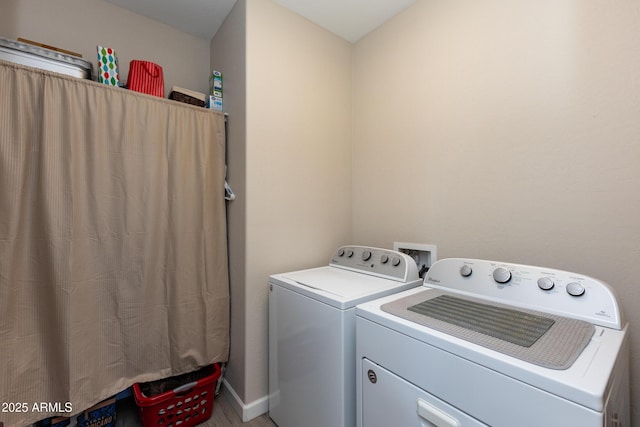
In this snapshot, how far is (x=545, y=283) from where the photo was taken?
3.22 ft

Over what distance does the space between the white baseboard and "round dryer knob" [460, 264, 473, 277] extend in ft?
4.41

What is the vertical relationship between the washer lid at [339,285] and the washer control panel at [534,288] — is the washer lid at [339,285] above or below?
below

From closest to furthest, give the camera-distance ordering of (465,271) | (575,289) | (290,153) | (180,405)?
(575,289), (465,271), (180,405), (290,153)

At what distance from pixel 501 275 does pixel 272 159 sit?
51.7 inches

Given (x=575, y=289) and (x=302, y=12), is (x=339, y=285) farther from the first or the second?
(x=302, y=12)

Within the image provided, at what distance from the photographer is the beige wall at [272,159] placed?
156 cm

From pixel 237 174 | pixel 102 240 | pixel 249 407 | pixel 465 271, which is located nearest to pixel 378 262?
pixel 465 271

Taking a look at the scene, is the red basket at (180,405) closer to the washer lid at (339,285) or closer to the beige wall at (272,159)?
the beige wall at (272,159)

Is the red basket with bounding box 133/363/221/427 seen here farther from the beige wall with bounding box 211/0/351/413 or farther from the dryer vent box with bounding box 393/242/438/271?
the dryer vent box with bounding box 393/242/438/271

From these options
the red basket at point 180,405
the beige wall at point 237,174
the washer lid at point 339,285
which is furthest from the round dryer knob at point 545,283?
the red basket at point 180,405

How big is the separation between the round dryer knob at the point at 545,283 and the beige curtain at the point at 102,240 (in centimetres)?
160

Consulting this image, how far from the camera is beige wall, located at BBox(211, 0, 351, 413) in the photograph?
156 cm

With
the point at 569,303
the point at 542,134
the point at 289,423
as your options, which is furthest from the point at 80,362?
the point at 542,134

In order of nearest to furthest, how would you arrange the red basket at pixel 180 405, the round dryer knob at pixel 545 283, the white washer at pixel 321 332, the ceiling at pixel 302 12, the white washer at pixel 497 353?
the white washer at pixel 497 353 < the round dryer knob at pixel 545 283 < the white washer at pixel 321 332 < the red basket at pixel 180 405 < the ceiling at pixel 302 12
